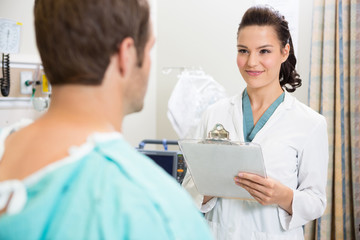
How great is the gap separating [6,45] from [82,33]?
4.36 feet

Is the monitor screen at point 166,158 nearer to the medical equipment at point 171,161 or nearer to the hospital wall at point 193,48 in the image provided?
the medical equipment at point 171,161

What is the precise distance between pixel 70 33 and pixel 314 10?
6.76 feet

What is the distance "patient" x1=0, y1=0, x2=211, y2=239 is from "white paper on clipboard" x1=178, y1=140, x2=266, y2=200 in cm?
51

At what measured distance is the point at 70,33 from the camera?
1.77ft

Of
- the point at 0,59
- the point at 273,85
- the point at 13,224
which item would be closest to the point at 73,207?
the point at 13,224

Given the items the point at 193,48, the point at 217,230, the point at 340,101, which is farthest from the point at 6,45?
the point at 340,101

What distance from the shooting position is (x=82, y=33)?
1.76ft

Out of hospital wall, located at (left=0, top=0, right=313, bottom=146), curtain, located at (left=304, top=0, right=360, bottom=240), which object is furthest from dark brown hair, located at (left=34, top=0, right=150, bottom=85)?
hospital wall, located at (left=0, top=0, right=313, bottom=146)

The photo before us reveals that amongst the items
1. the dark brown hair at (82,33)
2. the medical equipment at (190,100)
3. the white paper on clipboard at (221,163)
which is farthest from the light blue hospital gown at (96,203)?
the medical equipment at (190,100)

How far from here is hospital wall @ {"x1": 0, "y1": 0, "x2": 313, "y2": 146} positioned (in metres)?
2.47

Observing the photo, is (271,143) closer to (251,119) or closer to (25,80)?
(251,119)

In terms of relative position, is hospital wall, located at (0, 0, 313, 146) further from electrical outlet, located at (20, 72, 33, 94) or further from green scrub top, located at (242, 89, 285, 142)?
green scrub top, located at (242, 89, 285, 142)

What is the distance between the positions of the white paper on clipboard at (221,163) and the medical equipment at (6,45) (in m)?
0.98

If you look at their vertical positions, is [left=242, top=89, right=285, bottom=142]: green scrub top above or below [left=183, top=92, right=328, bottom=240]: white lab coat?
above
